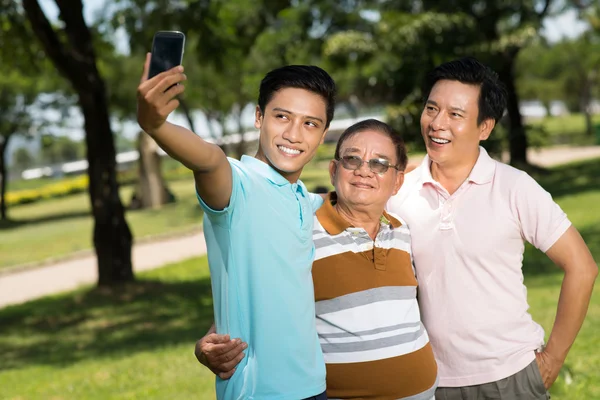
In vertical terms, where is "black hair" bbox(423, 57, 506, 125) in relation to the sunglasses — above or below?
above

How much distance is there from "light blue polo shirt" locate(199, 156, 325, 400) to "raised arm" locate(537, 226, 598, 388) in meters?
1.00

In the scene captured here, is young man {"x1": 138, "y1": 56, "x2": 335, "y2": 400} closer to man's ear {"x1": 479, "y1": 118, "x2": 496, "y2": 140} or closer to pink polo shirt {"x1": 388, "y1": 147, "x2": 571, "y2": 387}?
pink polo shirt {"x1": 388, "y1": 147, "x2": 571, "y2": 387}

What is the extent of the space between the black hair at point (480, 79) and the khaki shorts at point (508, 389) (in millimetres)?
940

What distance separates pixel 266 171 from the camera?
101 inches

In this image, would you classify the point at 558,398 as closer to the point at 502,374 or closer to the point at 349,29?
the point at 502,374

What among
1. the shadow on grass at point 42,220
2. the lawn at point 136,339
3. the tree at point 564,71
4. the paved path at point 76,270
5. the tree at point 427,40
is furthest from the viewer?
the tree at point 564,71

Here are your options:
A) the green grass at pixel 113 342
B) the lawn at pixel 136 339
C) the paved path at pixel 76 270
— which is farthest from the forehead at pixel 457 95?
the paved path at pixel 76 270

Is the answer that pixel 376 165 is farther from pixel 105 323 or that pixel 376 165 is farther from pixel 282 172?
pixel 105 323

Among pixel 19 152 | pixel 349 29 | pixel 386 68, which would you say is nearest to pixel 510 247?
pixel 386 68

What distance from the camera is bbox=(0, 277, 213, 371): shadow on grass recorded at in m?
9.12

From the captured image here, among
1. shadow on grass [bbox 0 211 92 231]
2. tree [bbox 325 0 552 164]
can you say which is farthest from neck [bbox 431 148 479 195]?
shadow on grass [bbox 0 211 92 231]

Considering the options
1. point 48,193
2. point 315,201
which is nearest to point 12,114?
point 48,193

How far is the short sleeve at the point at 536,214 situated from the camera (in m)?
2.93

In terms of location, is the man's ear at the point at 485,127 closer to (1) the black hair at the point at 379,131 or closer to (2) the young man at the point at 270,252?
(1) the black hair at the point at 379,131
